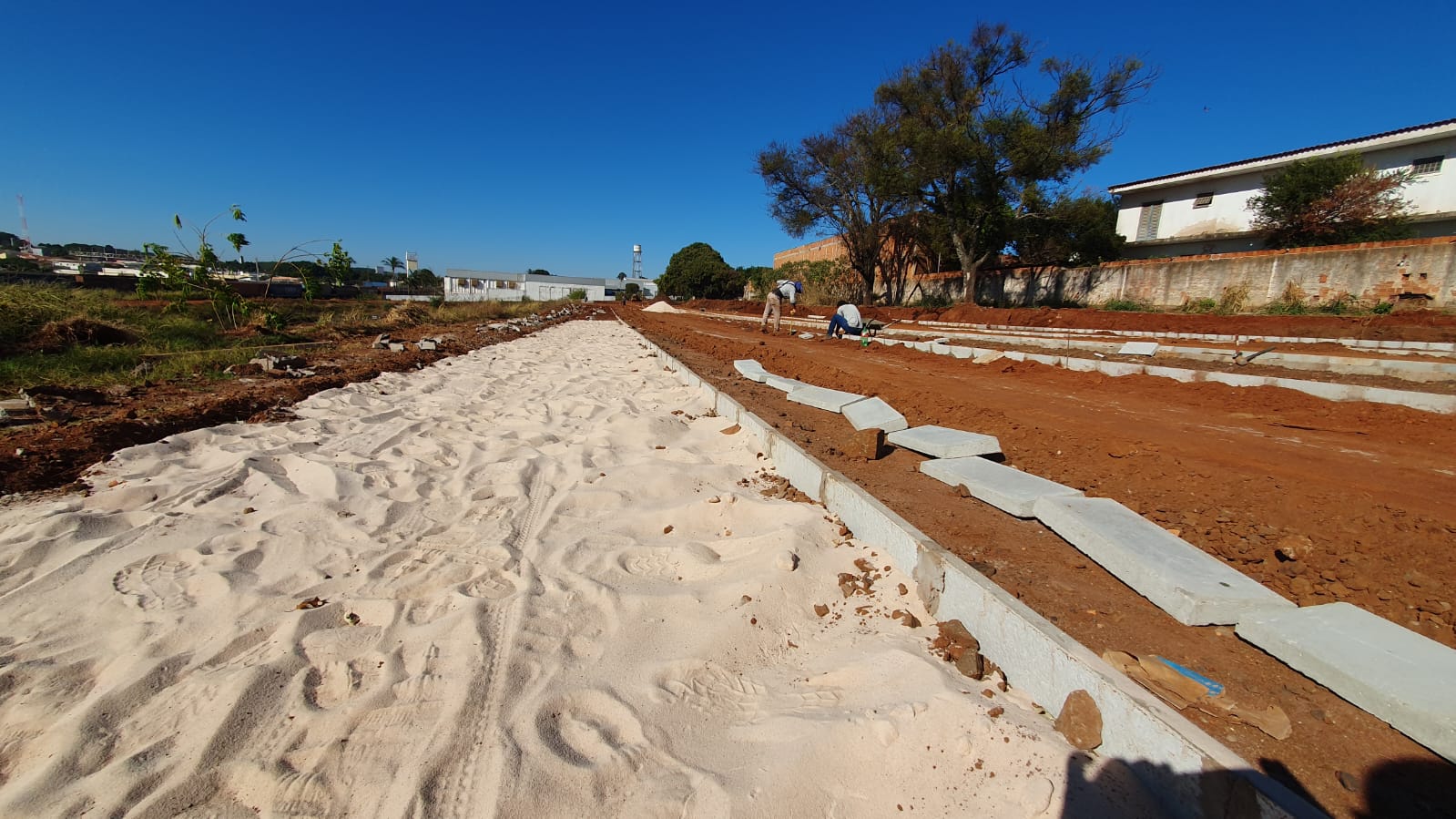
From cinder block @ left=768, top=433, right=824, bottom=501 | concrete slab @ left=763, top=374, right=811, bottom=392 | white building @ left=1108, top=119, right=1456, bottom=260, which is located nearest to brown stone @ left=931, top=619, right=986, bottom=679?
cinder block @ left=768, top=433, right=824, bottom=501

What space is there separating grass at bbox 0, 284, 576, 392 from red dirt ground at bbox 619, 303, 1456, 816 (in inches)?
262

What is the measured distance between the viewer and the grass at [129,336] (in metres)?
5.89

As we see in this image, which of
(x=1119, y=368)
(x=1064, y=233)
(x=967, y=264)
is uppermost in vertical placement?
(x=1064, y=233)

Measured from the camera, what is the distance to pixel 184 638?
6.30 ft

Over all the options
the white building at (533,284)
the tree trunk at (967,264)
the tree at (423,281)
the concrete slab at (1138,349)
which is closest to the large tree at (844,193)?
the tree trunk at (967,264)

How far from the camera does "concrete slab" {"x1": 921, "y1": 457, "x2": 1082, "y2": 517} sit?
2760 millimetres

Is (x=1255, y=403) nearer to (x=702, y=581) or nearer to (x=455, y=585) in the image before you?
(x=702, y=581)

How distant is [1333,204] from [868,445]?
69.7 feet

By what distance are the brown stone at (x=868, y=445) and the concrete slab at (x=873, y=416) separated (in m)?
0.09

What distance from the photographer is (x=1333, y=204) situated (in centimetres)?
1554

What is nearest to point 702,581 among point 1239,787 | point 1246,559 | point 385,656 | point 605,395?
point 385,656

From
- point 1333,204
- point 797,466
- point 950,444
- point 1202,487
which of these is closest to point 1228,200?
point 1333,204

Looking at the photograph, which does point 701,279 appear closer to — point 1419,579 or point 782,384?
point 782,384

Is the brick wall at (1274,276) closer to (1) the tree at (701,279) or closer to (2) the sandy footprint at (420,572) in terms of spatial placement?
(2) the sandy footprint at (420,572)
